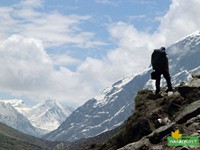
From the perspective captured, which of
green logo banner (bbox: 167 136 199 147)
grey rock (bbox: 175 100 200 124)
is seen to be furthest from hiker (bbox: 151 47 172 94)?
green logo banner (bbox: 167 136 199 147)

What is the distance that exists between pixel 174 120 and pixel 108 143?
7.05 metres

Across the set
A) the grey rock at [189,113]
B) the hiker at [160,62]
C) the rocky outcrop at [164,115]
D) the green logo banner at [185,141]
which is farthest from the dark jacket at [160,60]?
the green logo banner at [185,141]

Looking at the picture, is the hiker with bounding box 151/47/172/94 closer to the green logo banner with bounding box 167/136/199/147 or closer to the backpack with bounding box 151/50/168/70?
the backpack with bounding box 151/50/168/70

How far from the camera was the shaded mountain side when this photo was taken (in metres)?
21.6

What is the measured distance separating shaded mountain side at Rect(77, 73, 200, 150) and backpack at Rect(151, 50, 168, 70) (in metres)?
2.06

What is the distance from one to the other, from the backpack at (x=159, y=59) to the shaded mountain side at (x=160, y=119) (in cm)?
206

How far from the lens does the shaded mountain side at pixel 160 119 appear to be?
71.0 ft

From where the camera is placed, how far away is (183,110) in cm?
2431

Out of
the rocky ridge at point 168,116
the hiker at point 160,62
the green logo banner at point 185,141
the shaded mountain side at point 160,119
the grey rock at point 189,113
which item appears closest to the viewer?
the green logo banner at point 185,141

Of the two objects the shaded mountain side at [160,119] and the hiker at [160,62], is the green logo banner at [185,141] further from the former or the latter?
the hiker at [160,62]

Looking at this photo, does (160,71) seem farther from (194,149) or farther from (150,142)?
(194,149)

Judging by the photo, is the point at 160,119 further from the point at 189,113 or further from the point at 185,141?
the point at 185,141

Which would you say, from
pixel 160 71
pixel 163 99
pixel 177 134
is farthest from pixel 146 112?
pixel 177 134

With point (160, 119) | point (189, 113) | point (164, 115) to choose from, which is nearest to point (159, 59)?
point (164, 115)
